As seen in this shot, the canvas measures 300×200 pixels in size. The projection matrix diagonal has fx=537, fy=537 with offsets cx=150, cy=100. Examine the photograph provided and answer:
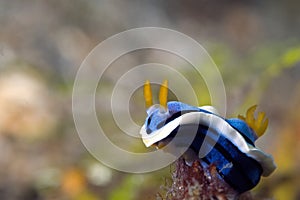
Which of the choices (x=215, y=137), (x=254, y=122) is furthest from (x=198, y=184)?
(x=254, y=122)

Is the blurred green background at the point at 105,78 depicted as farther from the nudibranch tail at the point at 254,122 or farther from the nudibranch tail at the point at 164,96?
the nudibranch tail at the point at 164,96

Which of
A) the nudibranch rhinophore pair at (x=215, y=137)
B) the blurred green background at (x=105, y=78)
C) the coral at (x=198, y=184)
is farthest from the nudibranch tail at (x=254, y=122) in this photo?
the blurred green background at (x=105, y=78)

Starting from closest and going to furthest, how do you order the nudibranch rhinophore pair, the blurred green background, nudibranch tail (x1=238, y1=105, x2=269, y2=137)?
the nudibranch rhinophore pair < nudibranch tail (x1=238, y1=105, x2=269, y2=137) < the blurred green background

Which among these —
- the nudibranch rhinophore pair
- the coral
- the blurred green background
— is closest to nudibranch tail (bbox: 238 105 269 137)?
the nudibranch rhinophore pair

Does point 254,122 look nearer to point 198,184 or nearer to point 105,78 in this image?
point 198,184

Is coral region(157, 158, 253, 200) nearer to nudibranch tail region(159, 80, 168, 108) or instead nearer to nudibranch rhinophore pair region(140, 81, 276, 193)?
nudibranch rhinophore pair region(140, 81, 276, 193)

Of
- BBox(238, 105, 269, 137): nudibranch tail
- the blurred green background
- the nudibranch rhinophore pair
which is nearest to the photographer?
the nudibranch rhinophore pair
